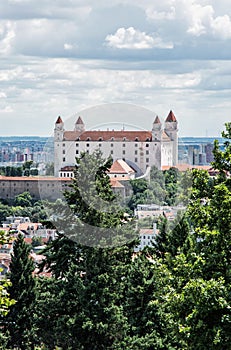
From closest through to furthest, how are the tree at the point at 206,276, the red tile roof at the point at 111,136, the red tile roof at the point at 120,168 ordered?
the tree at the point at 206,276 < the red tile roof at the point at 111,136 < the red tile roof at the point at 120,168

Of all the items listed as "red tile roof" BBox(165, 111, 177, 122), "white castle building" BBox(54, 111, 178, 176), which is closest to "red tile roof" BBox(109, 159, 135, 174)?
"white castle building" BBox(54, 111, 178, 176)

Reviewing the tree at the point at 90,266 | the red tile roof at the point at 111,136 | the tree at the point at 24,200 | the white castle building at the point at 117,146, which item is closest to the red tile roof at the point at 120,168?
the white castle building at the point at 117,146

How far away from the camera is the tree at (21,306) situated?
1524 cm

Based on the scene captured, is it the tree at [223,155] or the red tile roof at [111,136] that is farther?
the red tile roof at [111,136]

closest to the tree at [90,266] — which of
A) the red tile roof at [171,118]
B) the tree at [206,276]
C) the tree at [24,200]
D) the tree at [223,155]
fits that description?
the tree at [206,276]

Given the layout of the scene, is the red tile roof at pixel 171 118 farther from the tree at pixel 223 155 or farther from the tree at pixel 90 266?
the tree at pixel 223 155

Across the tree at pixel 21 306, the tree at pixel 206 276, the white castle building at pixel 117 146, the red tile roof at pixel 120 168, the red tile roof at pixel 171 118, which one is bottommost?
the tree at pixel 21 306

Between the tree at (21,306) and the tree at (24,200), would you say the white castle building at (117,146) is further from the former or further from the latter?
the tree at (24,200)

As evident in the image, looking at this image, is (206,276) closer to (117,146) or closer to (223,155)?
(223,155)

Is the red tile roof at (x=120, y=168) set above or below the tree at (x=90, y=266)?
above

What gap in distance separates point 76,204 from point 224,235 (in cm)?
541

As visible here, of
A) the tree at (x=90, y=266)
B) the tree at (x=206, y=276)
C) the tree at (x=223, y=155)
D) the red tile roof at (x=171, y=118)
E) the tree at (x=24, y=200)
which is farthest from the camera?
the tree at (x=24, y=200)

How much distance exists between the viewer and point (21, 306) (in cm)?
1539

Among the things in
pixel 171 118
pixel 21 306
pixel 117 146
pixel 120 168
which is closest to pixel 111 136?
pixel 117 146
